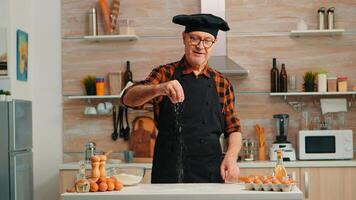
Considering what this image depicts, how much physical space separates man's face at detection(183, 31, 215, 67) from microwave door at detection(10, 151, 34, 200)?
237 cm

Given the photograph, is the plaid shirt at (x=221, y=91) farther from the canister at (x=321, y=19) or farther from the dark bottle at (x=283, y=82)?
the canister at (x=321, y=19)

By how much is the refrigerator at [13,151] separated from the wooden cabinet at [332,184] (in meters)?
2.18

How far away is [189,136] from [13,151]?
Answer: 221 centimetres

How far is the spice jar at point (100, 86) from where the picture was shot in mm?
5756

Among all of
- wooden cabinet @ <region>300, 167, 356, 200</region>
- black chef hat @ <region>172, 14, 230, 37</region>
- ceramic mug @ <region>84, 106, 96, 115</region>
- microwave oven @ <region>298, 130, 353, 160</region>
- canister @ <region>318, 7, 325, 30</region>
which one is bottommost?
wooden cabinet @ <region>300, 167, 356, 200</region>

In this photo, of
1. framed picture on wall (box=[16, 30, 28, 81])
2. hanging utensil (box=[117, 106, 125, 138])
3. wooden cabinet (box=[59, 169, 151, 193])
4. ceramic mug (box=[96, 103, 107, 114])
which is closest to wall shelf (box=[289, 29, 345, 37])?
hanging utensil (box=[117, 106, 125, 138])

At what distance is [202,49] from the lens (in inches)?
119

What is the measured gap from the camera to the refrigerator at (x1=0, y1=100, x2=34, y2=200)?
490 centimetres

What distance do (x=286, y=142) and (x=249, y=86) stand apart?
1.97 feet

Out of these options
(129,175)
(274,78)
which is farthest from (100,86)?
(129,175)

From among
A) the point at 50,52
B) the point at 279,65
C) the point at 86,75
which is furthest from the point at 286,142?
the point at 50,52

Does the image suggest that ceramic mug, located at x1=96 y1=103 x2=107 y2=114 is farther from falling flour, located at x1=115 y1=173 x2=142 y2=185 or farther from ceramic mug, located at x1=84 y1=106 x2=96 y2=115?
falling flour, located at x1=115 y1=173 x2=142 y2=185

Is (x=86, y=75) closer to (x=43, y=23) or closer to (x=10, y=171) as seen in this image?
(x=43, y=23)

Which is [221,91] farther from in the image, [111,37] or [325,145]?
[111,37]
